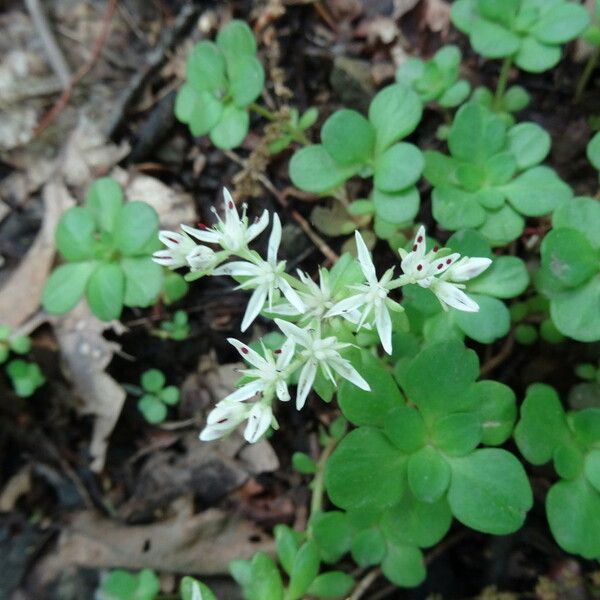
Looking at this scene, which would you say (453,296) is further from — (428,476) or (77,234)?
(77,234)

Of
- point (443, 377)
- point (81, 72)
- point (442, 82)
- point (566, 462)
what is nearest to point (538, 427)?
point (566, 462)

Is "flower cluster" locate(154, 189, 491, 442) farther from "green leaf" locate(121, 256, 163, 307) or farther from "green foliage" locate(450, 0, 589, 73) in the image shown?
"green foliage" locate(450, 0, 589, 73)

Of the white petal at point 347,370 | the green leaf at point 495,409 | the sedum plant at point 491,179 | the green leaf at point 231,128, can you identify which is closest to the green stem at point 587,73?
the sedum plant at point 491,179

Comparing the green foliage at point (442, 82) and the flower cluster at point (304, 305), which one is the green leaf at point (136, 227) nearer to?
the flower cluster at point (304, 305)

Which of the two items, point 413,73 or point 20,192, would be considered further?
point 20,192

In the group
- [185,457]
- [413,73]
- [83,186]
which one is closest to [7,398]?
[185,457]

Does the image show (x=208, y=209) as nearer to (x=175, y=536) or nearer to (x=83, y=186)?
(x=83, y=186)

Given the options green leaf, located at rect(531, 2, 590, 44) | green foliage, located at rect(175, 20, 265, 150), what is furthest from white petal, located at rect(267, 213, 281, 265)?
green leaf, located at rect(531, 2, 590, 44)
